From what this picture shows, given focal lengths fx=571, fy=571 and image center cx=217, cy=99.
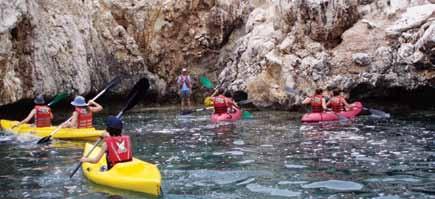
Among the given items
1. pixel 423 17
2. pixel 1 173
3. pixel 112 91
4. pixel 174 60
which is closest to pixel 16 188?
pixel 1 173

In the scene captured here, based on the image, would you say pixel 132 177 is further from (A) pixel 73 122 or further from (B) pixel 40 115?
(B) pixel 40 115

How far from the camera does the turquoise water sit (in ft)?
27.0

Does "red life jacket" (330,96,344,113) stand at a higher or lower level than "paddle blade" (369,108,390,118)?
higher

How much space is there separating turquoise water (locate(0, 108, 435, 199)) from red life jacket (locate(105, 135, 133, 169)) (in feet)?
1.63

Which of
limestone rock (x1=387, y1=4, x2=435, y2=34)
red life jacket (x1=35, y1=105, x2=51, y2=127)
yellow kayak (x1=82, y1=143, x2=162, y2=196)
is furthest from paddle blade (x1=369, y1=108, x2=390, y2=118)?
yellow kayak (x1=82, y1=143, x2=162, y2=196)

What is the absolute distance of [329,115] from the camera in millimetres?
17047

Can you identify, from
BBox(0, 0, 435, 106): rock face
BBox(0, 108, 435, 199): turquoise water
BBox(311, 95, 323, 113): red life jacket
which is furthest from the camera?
BBox(0, 0, 435, 106): rock face

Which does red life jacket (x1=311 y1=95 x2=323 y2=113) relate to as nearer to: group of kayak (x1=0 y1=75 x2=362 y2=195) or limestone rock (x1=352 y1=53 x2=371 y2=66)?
group of kayak (x1=0 y1=75 x2=362 y2=195)

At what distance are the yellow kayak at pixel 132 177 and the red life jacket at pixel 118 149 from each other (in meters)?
0.14

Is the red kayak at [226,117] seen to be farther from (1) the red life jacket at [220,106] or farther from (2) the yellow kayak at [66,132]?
(2) the yellow kayak at [66,132]

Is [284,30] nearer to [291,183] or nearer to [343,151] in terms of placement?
[343,151]

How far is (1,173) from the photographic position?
33.7 ft

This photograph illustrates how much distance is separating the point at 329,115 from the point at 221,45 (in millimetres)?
12248

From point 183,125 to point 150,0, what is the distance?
12117mm
